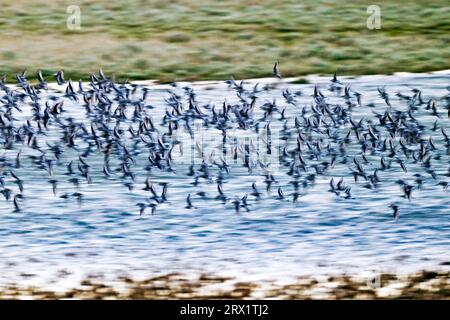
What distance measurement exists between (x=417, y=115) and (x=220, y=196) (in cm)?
82

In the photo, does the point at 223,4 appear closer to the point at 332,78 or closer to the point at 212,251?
the point at 332,78

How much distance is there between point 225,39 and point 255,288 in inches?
40.5

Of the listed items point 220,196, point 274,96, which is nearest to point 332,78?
point 274,96

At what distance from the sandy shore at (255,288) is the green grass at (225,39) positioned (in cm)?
84

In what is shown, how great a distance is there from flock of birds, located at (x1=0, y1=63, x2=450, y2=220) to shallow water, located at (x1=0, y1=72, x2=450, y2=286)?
2 centimetres

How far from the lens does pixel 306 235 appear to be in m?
5.03

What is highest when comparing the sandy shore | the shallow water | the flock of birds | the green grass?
the green grass

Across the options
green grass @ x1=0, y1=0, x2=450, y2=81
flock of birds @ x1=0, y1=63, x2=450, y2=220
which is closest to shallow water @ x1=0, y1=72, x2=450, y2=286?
flock of birds @ x1=0, y1=63, x2=450, y2=220

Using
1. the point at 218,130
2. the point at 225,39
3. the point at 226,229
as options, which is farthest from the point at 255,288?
the point at 225,39

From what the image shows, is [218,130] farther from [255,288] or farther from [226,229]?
[255,288]

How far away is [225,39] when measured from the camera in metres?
5.32

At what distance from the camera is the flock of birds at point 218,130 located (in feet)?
16.8

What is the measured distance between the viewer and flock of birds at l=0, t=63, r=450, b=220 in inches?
202

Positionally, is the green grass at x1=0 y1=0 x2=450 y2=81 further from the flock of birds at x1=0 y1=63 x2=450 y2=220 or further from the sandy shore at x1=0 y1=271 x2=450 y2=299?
the sandy shore at x1=0 y1=271 x2=450 y2=299
